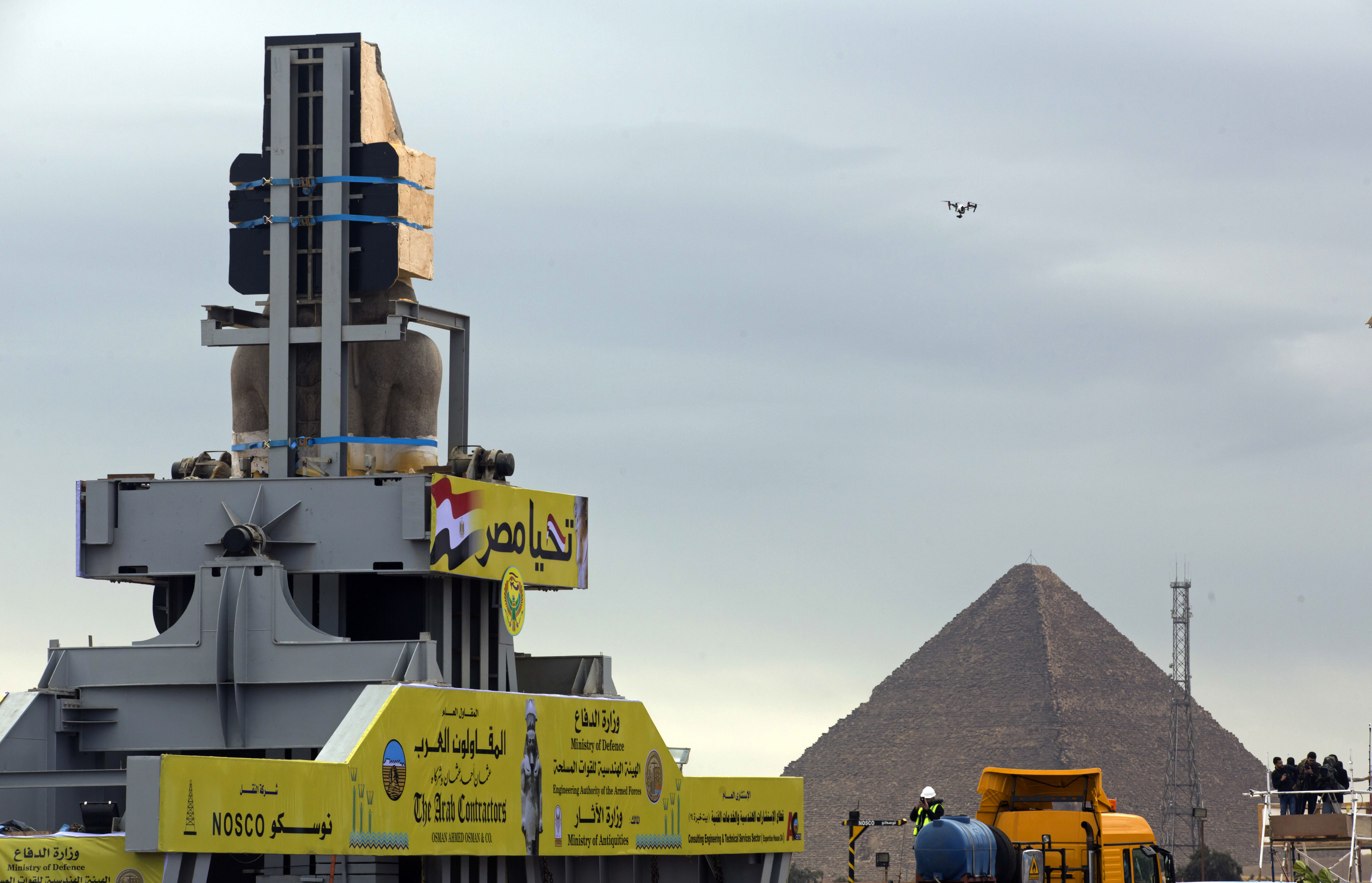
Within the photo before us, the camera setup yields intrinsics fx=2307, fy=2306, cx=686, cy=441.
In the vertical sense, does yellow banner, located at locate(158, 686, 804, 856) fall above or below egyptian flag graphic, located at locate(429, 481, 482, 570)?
below

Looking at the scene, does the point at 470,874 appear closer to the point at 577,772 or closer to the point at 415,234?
the point at 577,772

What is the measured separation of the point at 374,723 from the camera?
22.0 m

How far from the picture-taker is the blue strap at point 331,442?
1043 inches

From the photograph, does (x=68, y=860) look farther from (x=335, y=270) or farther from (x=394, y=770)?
(x=335, y=270)

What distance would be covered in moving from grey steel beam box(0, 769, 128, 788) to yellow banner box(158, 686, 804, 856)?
7.90 feet

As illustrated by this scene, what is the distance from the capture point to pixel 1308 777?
148ft

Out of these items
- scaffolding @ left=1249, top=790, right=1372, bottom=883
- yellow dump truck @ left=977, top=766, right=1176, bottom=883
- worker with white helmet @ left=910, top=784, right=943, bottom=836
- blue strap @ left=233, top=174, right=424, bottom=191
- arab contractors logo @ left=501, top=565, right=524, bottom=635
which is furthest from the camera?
scaffolding @ left=1249, top=790, right=1372, bottom=883

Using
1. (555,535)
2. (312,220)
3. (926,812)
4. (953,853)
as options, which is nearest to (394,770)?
(555,535)

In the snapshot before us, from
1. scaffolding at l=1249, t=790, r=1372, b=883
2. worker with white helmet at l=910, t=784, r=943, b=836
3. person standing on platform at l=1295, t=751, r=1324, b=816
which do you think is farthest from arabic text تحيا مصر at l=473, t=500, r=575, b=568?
person standing on platform at l=1295, t=751, r=1324, b=816

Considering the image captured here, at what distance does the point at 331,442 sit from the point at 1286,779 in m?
26.0

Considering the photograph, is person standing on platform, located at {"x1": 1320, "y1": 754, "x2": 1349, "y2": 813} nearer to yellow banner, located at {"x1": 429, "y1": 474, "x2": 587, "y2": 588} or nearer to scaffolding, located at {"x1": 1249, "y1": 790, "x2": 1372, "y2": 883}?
scaffolding, located at {"x1": 1249, "y1": 790, "x2": 1372, "y2": 883}

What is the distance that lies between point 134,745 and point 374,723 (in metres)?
3.91

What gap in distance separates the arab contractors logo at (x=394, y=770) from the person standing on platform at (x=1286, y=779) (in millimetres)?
26459

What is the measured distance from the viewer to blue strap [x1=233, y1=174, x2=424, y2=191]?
27.0m
